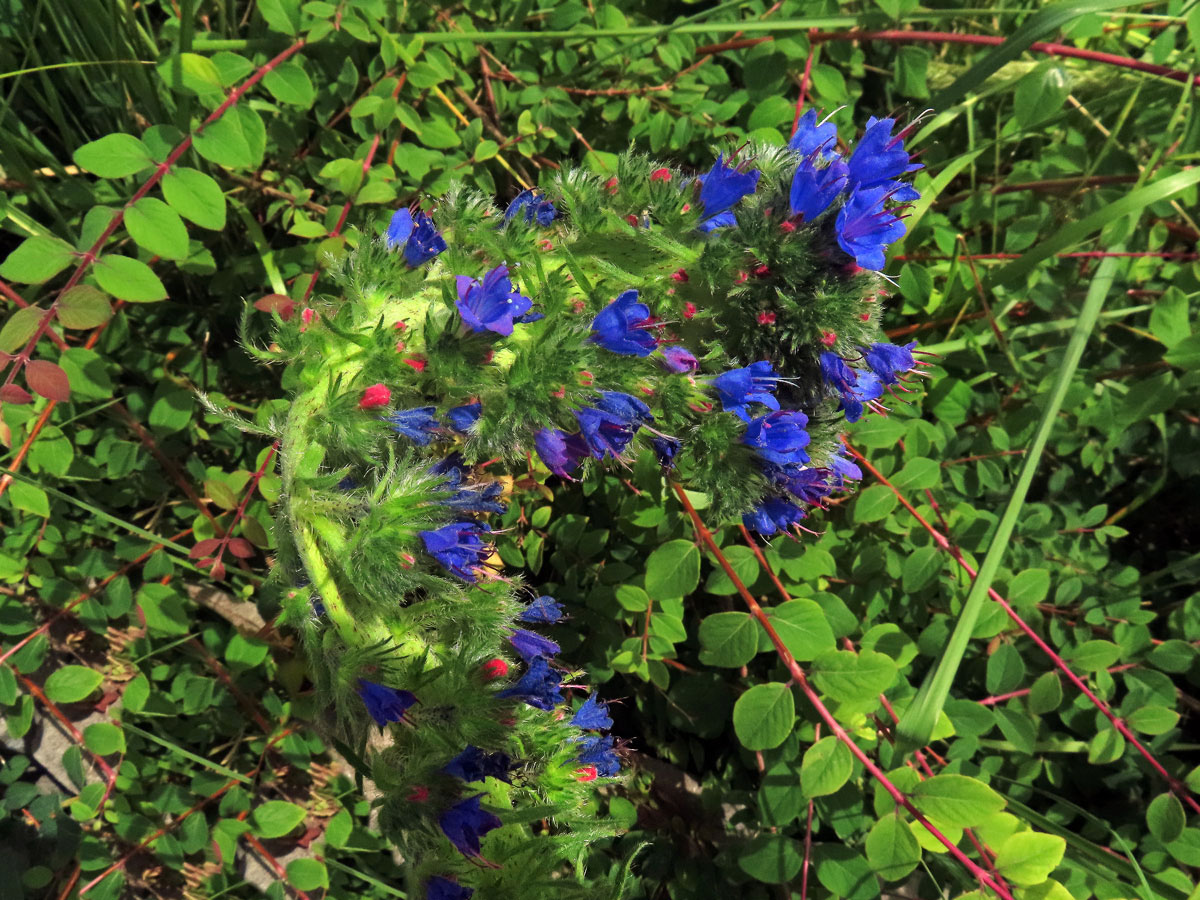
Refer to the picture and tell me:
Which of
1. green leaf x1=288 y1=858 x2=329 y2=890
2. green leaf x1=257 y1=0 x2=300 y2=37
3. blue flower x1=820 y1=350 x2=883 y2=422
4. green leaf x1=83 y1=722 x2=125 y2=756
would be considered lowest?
green leaf x1=288 y1=858 x2=329 y2=890

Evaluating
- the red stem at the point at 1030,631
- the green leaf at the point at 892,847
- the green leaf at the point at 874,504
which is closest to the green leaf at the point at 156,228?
the red stem at the point at 1030,631

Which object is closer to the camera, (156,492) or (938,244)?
(156,492)

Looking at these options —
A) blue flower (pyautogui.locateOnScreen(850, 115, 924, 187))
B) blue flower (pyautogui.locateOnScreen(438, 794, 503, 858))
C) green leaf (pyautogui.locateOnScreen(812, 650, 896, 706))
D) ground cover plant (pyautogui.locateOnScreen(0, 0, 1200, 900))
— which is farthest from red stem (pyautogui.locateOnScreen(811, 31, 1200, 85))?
blue flower (pyautogui.locateOnScreen(438, 794, 503, 858))

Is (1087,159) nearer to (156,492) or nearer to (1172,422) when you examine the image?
(1172,422)

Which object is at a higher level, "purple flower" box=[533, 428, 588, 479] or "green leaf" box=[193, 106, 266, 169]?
"green leaf" box=[193, 106, 266, 169]

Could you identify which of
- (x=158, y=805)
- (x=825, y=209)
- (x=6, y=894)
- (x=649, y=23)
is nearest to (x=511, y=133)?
(x=649, y=23)

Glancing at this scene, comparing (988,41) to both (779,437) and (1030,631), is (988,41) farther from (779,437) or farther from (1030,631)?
(1030,631)

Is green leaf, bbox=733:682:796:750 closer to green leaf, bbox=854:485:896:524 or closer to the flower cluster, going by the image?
the flower cluster
